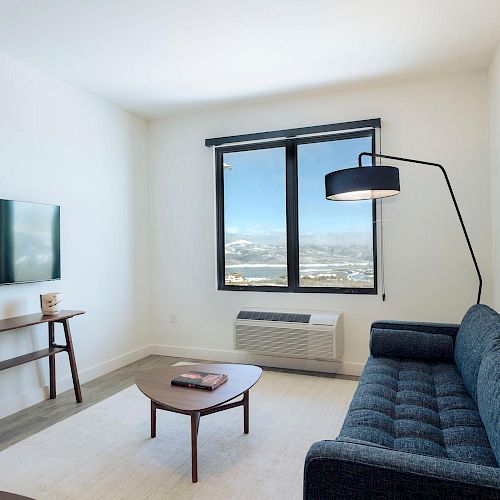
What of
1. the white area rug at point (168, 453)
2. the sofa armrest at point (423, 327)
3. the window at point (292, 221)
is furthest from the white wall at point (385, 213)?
the white area rug at point (168, 453)

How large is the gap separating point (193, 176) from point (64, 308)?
193 centimetres

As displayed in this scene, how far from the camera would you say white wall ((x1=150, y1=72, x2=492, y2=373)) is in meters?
3.53

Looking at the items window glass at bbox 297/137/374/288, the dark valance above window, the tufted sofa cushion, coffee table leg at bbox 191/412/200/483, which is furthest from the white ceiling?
coffee table leg at bbox 191/412/200/483

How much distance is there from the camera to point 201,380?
2453mm

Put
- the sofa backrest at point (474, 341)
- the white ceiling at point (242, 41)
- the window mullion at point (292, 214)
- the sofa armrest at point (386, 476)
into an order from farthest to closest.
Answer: the window mullion at point (292, 214) → the white ceiling at point (242, 41) → the sofa backrest at point (474, 341) → the sofa armrest at point (386, 476)

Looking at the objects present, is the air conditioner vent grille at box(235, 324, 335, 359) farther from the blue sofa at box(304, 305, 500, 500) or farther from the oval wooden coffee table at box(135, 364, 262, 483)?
the oval wooden coffee table at box(135, 364, 262, 483)

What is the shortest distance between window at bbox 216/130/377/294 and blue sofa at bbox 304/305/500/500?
111 centimetres

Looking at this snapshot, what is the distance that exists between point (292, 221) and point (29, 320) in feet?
8.25

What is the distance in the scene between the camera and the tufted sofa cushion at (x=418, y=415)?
5.29 ft

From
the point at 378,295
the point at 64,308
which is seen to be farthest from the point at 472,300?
the point at 64,308

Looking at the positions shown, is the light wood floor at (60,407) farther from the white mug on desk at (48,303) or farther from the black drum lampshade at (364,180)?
the black drum lampshade at (364,180)

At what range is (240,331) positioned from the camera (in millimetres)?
4090

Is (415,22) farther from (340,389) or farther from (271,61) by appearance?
(340,389)

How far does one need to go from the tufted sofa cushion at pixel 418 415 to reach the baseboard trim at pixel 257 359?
136 centimetres
